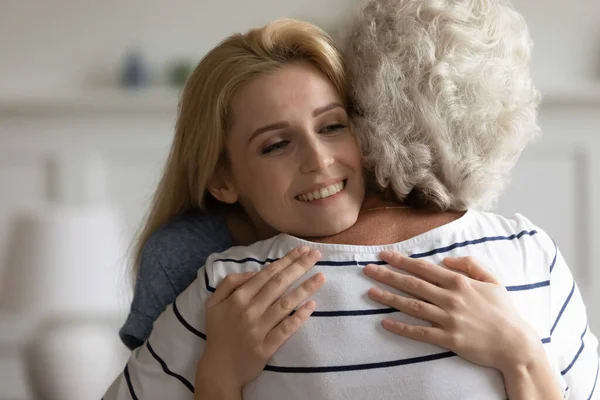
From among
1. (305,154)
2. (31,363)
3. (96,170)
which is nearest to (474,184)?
(305,154)

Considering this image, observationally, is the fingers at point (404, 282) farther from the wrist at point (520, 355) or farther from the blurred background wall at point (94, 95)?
the blurred background wall at point (94, 95)

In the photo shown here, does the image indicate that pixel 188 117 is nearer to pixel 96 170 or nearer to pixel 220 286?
pixel 220 286

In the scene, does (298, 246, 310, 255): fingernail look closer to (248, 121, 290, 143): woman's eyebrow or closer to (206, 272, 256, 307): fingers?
(206, 272, 256, 307): fingers

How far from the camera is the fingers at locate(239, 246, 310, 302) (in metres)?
1.18

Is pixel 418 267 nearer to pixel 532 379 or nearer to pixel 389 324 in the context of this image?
pixel 389 324

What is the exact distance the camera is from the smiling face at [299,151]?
1254 millimetres

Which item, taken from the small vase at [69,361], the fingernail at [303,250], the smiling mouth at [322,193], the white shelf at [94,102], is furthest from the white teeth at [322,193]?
the white shelf at [94,102]

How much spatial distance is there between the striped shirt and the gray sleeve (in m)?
0.17

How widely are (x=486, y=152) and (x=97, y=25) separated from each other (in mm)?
2065

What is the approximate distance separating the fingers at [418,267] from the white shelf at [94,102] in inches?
74.2

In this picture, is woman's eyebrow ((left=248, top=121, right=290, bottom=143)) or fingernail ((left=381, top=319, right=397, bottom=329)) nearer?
fingernail ((left=381, top=319, right=397, bottom=329))

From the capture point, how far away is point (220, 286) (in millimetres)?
1221

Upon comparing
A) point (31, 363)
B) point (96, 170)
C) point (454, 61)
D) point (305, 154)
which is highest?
point (454, 61)

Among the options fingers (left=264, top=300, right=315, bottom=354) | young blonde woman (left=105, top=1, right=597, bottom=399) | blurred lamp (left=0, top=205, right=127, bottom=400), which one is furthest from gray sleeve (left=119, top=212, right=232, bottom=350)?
blurred lamp (left=0, top=205, right=127, bottom=400)
